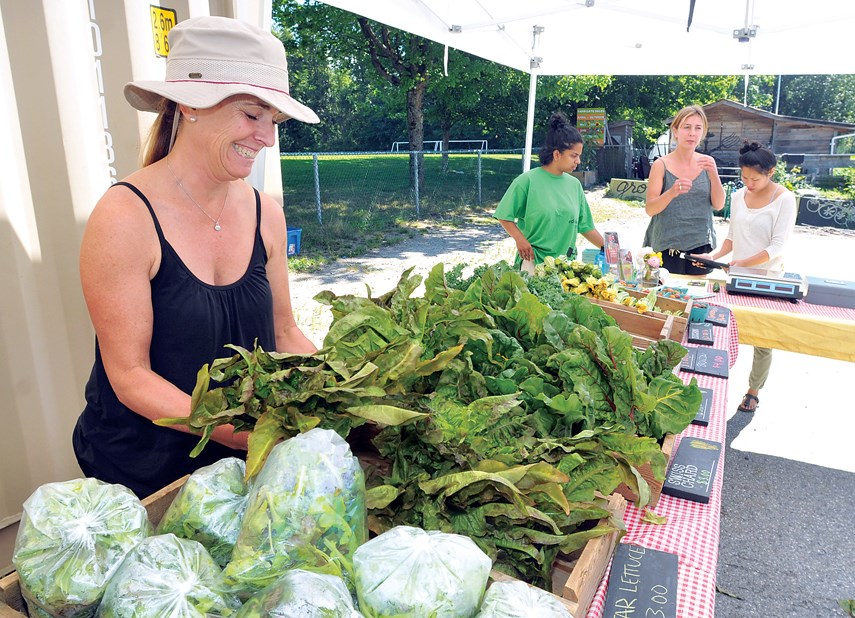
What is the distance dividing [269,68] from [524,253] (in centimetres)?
332

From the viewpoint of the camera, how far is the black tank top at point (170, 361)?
1509 millimetres

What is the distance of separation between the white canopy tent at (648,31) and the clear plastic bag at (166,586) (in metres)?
4.39

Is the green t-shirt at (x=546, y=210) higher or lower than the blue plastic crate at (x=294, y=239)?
higher

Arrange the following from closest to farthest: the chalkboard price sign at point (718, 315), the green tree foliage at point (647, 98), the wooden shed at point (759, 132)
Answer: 1. the chalkboard price sign at point (718, 315)
2. the wooden shed at point (759, 132)
3. the green tree foliage at point (647, 98)

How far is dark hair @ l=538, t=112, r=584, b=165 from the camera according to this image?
433 centimetres

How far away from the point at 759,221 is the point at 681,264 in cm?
63

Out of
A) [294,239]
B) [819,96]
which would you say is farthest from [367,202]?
[819,96]

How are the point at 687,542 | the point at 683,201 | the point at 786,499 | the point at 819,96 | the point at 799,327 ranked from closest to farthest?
the point at 687,542 → the point at 799,327 → the point at 786,499 → the point at 683,201 → the point at 819,96

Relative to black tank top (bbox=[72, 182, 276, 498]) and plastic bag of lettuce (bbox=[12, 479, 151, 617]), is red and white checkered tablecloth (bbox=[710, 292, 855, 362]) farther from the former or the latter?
plastic bag of lettuce (bbox=[12, 479, 151, 617])

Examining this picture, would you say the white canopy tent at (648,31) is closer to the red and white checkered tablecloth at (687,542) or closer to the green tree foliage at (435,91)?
the red and white checkered tablecloth at (687,542)

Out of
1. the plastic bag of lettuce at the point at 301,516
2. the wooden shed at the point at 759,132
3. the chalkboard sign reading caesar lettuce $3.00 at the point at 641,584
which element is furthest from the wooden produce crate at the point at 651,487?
the wooden shed at the point at 759,132

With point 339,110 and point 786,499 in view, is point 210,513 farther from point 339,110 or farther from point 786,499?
point 339,110

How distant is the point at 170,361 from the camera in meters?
1.55

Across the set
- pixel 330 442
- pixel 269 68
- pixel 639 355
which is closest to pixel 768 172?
pixel 639 355
